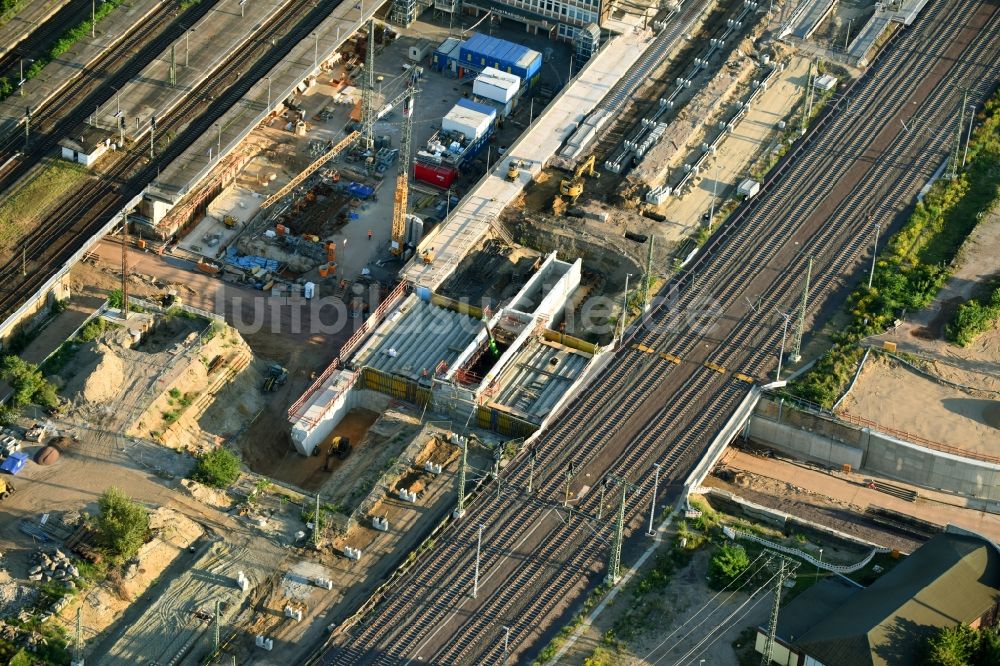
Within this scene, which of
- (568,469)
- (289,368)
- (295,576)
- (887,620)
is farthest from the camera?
(289,368)

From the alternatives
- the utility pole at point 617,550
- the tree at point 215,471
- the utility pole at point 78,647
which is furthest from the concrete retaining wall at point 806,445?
the utility pole at point 78,647

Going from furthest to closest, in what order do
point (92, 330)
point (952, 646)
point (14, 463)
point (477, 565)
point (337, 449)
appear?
1. point (92, 330)
2. point (337, 449)
3. point (14, 463)
4. point (477, 565)
5. point (952, 646)

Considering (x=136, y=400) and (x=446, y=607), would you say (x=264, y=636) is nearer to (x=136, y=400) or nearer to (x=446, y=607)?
(x=446, y=607)

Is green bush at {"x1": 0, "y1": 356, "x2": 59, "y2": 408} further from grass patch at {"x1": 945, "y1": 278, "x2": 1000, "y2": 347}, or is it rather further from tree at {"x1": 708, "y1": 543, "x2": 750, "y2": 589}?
grass patch at {"x1": 945, "y1": 278, "x2": 1000, "y2": 347}

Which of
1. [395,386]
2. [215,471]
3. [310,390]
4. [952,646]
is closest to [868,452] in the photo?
[952,646]

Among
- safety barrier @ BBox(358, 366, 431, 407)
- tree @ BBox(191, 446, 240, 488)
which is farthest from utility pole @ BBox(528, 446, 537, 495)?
tree @ BBox(191, 446, 240, 488)

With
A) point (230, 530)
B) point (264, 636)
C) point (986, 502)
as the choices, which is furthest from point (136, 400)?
point (986, 502)

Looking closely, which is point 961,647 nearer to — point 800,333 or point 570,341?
point 800,333
